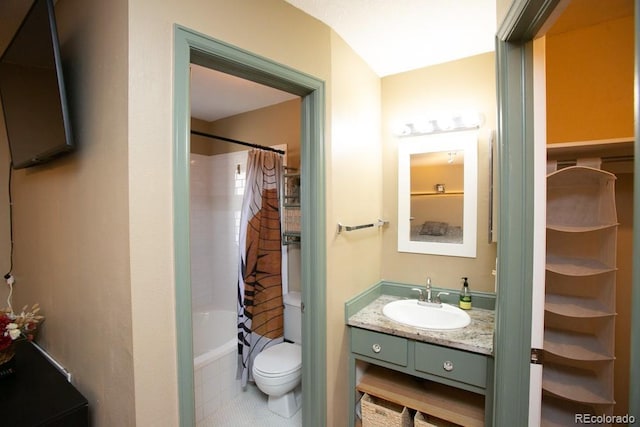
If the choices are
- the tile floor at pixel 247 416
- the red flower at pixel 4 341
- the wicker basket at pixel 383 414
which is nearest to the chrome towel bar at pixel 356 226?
the wicker basket at pixel 383 414

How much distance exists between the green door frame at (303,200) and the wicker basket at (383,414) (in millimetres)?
282

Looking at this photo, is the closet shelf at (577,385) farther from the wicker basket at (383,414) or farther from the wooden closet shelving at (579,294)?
the wicker basket at (383,414)

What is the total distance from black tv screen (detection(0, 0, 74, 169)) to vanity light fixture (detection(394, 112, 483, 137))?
188 cm

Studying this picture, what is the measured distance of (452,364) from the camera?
150 centimetres

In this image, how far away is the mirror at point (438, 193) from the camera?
6.44 feet

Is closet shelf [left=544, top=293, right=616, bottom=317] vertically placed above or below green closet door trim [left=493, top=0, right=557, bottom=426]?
below

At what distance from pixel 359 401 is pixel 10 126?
252cm

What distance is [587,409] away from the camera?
142 cm

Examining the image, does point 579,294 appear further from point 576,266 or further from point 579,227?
point 579,227

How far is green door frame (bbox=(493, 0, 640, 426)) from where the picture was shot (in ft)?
3.56

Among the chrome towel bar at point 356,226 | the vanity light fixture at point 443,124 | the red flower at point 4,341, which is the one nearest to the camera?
the red flower at point 4,341

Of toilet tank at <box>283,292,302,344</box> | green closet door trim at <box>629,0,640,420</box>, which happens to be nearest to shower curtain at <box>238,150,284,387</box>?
toilet tank at <box>283,292,302,344</box>

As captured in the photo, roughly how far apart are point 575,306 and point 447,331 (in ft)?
2.01

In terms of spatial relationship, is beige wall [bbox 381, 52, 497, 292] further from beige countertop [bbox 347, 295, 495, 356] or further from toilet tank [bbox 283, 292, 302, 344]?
toilet tank [bbox 283, 292, 302, 344]
